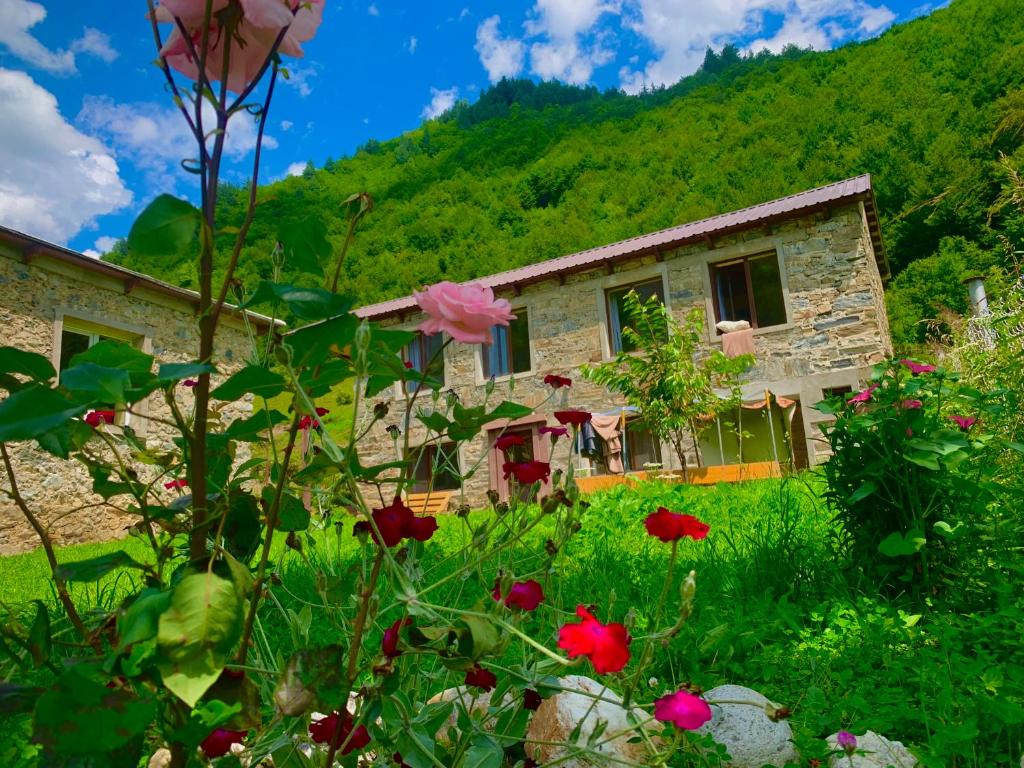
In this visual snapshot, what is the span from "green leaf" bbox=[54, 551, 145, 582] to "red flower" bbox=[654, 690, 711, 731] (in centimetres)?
68

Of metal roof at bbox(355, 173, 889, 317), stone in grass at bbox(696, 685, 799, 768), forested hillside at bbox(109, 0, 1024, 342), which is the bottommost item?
stone in grass at bbox(696, 685, 799, 768)

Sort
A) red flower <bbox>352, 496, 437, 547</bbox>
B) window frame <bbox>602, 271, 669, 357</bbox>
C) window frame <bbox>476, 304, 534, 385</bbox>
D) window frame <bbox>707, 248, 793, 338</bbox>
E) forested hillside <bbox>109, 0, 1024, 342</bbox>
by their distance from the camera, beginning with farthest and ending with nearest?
forested hillside <bbox>109, 0, 1024, 342</bbox>
window frame <bbox>476, 304, 534, 385</bbox>
window frame <bbox>602, 271, 669, 357</bbox>
window frame <bbox>707, 248, 793, 338</bbox>
red flower <bbox>352, 496, 437, 547</bbox>

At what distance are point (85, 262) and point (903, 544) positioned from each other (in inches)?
383

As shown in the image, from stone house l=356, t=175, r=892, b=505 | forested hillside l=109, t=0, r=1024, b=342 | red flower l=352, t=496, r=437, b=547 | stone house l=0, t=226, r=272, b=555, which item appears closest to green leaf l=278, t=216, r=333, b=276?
red flower l=352, t=496, r=437, b=547

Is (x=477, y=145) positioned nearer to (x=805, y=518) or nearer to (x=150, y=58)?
(x=805, y=518)

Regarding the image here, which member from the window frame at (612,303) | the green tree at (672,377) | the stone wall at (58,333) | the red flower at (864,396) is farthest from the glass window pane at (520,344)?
the red flower at (864,396)

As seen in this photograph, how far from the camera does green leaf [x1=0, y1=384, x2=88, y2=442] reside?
21.7 inches

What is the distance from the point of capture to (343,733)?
942mm

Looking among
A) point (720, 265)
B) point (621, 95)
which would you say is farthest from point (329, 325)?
point (621, 95)

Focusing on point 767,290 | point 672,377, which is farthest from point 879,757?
point 767,290

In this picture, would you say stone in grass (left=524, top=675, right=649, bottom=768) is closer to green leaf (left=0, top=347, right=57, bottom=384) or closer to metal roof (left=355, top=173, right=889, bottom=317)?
green leaf (left=0, top=347, right=57, bottom=384)

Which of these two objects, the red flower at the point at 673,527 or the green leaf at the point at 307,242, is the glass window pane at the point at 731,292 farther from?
the green leaf at the point at 307,242

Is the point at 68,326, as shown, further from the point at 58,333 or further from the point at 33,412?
the point at 33,412

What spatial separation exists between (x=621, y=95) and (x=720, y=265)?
29019mm
